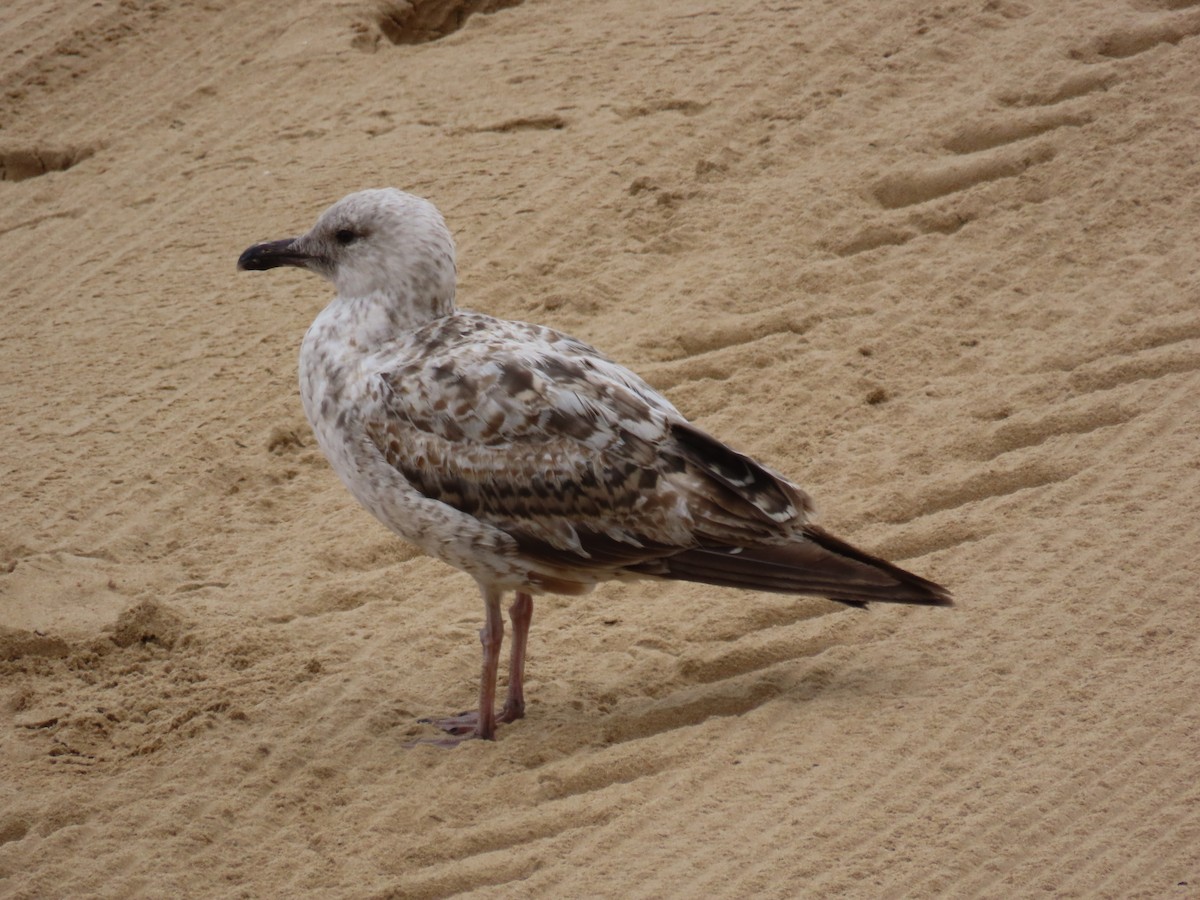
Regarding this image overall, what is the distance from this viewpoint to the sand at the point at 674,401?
179 inches

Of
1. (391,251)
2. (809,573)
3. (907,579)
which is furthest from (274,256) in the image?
(907,579)

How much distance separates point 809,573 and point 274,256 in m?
2.34

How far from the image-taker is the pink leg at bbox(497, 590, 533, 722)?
516 cm

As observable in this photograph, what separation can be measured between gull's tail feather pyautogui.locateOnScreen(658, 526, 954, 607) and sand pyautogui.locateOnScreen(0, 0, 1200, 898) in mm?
321

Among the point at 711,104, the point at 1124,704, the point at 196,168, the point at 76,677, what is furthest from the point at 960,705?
the point at 196,168

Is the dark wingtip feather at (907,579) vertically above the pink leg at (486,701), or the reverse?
the dark wingtip feather at (907,579)

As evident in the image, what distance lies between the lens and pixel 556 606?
5.88m

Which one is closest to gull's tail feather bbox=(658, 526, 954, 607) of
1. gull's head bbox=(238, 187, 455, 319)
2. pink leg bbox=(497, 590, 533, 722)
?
pink leg bbox=(497, 590, 533, 722)

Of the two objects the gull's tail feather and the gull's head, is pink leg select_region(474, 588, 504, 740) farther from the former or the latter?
the gull's head

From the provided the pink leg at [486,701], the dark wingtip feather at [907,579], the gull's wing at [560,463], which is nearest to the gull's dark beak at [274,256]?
the gull's wing at [560,463]

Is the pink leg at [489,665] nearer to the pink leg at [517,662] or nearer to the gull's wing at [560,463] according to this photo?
the pink leg at [517,662]

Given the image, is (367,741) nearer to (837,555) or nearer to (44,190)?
(837,555)

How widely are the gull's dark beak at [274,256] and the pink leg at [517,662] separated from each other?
152 cm

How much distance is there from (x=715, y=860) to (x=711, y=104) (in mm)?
5121
